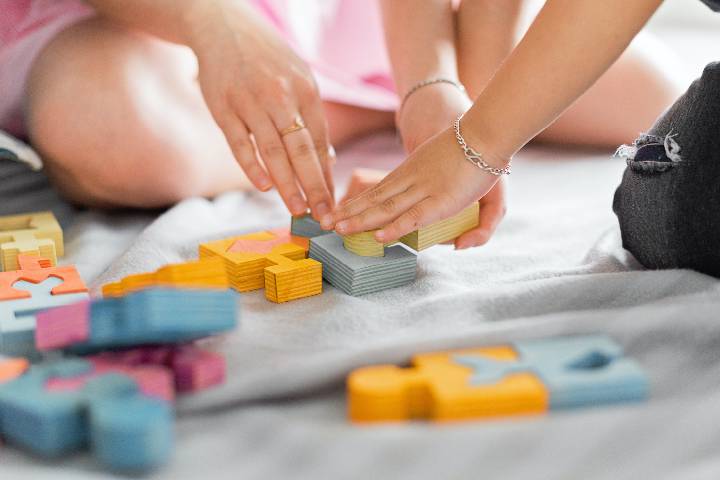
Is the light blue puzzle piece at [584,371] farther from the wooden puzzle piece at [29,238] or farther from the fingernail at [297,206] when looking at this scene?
the wooden puzzle piece at [29,238]

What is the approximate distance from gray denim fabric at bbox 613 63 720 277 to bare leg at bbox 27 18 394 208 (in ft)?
1.92

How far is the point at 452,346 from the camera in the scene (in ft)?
2.29

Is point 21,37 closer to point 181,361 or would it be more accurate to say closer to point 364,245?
point 364,245

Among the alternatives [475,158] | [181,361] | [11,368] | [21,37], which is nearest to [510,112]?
[475,158]

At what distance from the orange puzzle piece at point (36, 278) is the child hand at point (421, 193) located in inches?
10.6

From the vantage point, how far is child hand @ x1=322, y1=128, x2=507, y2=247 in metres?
0.85

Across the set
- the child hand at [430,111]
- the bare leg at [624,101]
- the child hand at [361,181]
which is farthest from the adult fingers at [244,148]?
the bare leg at [624,101]

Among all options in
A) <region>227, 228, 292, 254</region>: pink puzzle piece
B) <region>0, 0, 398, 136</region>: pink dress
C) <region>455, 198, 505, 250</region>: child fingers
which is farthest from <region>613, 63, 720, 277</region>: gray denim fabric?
<region>0, 0, 398, 136</region>: pink dress

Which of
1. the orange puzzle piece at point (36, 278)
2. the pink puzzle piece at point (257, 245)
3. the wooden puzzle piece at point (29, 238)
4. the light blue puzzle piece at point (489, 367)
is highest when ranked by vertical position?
the light blue puzzle piece at point (489, 367)

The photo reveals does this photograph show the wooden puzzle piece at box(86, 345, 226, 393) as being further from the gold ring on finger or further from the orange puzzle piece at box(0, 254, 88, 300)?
the gold ring on finger

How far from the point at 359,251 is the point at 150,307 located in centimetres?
33

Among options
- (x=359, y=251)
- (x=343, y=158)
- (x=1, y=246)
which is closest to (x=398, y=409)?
(x=359, y=251)

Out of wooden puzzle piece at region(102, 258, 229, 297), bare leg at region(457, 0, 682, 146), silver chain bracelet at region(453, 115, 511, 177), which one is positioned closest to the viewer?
wooden puzzle piece at region(102, 258, 229, 297)

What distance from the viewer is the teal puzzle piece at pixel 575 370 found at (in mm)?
624
